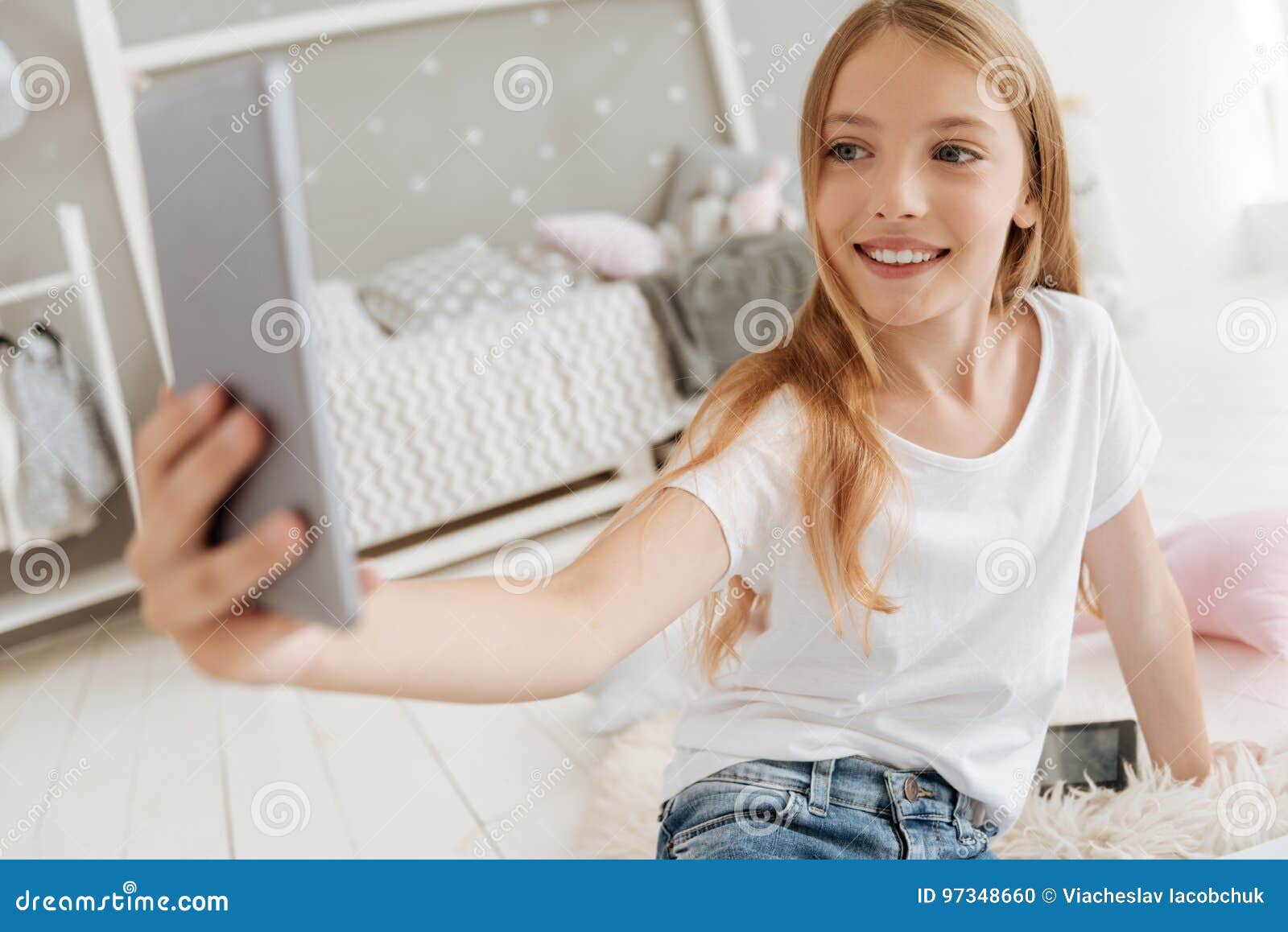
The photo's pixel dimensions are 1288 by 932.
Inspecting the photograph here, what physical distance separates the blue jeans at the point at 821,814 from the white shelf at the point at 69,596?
5.37 ft

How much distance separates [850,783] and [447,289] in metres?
1.88

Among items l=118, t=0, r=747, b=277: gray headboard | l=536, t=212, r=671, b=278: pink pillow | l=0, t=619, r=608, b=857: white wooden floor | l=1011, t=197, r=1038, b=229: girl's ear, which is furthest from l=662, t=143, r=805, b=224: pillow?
l=1011, t=197, r=1038, b=229: girl's ear

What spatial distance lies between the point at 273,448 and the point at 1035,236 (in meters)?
0.69

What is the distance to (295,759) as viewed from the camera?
1.43 metres

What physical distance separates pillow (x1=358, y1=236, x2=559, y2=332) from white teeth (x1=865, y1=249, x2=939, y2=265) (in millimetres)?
1593

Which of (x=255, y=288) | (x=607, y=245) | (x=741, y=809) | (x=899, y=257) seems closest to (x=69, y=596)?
(x=607, y=245)

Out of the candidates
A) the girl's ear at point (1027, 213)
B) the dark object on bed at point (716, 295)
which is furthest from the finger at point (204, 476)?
the dark object on bed at point (716, 295)

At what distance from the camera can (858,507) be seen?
0.74m

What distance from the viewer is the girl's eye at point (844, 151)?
30.6 inches

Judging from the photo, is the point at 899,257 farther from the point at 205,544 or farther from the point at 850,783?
the point at 205,544

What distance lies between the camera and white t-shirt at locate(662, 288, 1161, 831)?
766mm

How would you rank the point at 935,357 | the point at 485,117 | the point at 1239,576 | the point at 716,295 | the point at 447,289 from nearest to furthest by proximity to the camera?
the point at 935,357 < the point at 1239,576 < the point at 716,295 < the point at 447,289 < the point at 485,117

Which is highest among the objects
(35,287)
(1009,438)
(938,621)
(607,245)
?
(607,245)

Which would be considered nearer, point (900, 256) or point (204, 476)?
point (204, 476)
